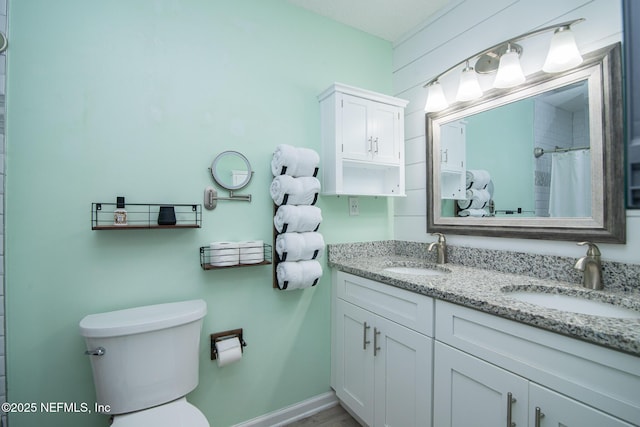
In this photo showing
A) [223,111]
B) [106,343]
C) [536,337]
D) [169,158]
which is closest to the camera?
[536,337]

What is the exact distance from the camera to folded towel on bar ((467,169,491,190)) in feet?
5.37

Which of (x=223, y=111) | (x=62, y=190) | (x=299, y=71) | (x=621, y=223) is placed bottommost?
(x=621, y=223)

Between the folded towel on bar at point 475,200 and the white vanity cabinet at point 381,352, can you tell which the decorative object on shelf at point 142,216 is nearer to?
the white vanity cabinet at point 381,352

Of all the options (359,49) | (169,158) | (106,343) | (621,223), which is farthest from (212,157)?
(621,223)

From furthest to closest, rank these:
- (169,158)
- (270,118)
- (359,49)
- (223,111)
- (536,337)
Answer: (359,49) → (270,118) → (223,111) → (169,158) → (536,337)

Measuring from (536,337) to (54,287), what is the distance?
1.80m

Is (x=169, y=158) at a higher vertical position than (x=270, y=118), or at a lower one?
lower

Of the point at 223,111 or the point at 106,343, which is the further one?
the point at 223,111

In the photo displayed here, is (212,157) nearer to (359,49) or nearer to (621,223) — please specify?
(359,49)

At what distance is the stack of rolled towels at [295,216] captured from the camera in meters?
1.53

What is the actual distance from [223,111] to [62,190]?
0.79 metres

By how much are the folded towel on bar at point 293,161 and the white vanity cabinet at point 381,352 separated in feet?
2.22

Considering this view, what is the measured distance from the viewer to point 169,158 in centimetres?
142

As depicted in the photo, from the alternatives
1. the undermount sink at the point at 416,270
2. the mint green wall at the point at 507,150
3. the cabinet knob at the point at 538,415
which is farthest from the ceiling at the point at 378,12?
the cabinet knob at the point at 538,415
